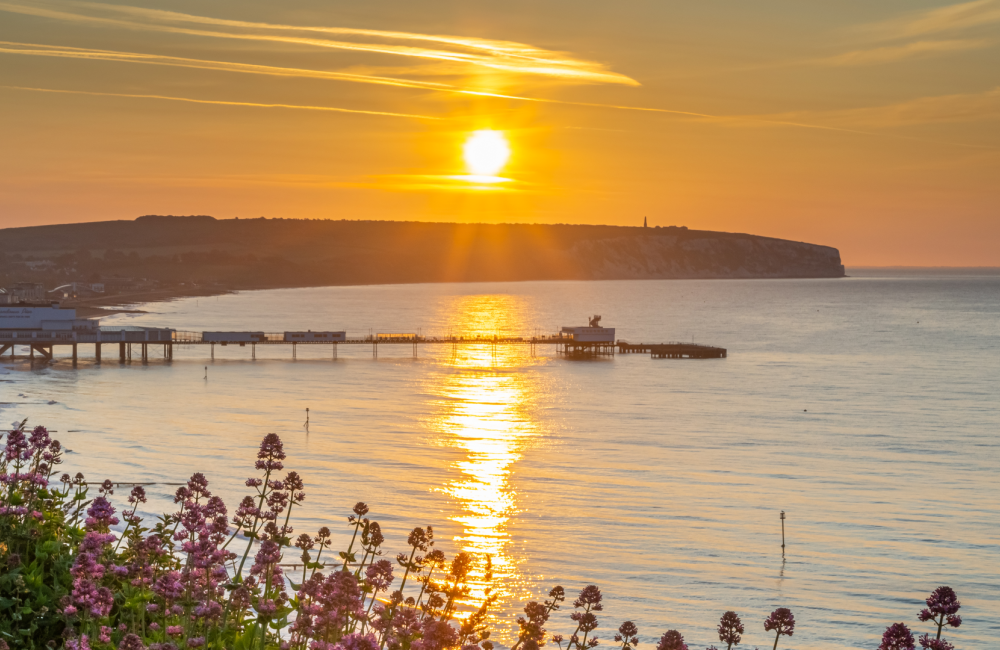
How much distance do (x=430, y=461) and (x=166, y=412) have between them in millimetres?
26268

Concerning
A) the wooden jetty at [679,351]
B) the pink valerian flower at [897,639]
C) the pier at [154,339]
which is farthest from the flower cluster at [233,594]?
the wooden jetty at [679,351]

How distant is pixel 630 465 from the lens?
55.6 m

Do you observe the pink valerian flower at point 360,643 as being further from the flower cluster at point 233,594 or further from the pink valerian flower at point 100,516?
the pink valerian flower at point 100,516

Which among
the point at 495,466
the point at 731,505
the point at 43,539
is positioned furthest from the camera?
the point at 495,466

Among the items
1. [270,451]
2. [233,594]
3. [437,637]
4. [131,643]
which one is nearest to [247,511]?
[270,451]

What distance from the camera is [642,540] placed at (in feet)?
128

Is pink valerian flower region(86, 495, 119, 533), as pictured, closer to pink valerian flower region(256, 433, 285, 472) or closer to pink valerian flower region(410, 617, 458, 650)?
pink valerian flower region(256, 433, 285, 472)

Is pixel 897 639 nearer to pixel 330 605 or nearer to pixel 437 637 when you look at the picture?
pixel 437 637

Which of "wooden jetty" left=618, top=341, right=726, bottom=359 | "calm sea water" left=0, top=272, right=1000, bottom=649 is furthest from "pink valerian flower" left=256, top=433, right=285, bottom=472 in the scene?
"wooden jetty" left=618, top=341, right=726, bottom=359

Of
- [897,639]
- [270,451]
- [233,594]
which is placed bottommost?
[233,594]

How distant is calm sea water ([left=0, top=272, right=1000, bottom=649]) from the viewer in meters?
34.4

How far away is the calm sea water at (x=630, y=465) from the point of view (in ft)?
113

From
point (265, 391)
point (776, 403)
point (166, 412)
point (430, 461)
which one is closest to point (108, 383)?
point (265, 391)

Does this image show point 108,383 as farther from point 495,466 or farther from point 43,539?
point 43,539
